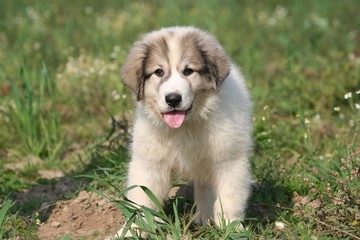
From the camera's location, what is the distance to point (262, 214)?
4797 mm

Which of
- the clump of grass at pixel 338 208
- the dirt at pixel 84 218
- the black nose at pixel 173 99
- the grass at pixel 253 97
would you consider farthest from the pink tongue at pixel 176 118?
the dirt at pixel 84 218

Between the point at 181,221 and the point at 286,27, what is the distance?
18.2 feet

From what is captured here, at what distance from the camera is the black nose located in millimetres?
3920

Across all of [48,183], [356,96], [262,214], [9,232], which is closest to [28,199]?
[48,183]

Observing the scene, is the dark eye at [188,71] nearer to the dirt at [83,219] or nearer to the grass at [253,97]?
the grass at [253,97]

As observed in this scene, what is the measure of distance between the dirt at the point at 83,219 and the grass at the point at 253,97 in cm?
16

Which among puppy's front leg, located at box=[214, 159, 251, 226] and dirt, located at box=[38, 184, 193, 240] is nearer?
puppy's front leg, located at box=[214, 159, 251, 226]

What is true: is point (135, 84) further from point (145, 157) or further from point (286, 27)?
point (286, 27)

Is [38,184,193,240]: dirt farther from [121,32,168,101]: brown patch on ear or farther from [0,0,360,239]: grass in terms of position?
[121,32,168,101]: brown patch on ear

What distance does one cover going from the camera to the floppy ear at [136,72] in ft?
13.9

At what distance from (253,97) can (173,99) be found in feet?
8.00

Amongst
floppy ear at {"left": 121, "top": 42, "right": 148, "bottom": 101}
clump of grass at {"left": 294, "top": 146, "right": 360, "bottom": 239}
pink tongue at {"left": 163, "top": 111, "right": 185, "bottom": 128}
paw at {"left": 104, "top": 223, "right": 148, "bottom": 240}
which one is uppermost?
floppy ear at {"left": 121, "top": 42, "right": 148, "bottom": 101}

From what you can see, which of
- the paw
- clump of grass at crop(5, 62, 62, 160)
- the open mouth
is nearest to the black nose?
the open mouth

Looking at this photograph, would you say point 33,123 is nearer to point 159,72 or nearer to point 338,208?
point 159,72
